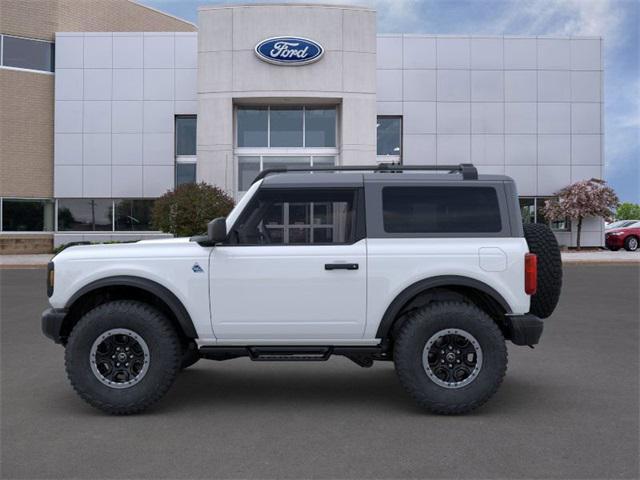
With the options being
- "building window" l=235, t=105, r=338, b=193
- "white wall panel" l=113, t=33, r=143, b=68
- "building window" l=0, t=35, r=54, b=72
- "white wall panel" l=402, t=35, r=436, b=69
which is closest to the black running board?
"building window" l=235, t=105, r=338, b=193

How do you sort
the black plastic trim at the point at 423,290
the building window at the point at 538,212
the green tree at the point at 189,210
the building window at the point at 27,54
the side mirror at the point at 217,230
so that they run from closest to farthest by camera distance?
1. the side mirror at the point at 217,230
2. the black plastic trim at the point at 423,290
3. the green tree at the point at 189,210
4. the building window at the point at 27,54
5. the building window at the point at 538,212

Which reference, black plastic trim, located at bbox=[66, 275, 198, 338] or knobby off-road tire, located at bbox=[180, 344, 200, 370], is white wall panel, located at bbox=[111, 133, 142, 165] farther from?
black plastic trim, located at bbox=[66, 275, 198, 338]

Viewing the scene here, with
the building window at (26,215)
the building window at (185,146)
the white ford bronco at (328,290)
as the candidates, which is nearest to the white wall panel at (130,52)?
the building window at (185,146)

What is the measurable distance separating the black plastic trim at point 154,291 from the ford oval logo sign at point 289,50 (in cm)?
2389

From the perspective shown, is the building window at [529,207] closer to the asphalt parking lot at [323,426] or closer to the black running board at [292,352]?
the asphalt parking lot at [323,426]

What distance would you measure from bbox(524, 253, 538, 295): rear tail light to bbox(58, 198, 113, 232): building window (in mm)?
28641

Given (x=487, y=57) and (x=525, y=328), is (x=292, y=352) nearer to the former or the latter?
(x=525, y=328)

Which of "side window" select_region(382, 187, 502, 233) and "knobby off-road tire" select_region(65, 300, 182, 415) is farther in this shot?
→ "side window" select_region(382, 187, 502, 233)

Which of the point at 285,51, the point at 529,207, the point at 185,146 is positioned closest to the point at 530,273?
the point at 285,51

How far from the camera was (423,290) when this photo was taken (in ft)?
16.8

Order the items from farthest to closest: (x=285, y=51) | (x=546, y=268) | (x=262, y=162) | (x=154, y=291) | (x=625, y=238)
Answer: (x=625, y=238)
(x=262, y=162)
(x=285, y=51)
(x=546, y=268)
(x=154, y=291)

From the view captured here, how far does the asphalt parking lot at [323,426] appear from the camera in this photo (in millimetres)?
3912

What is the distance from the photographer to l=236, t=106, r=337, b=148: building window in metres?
29.3

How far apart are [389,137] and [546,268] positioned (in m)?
26.6
